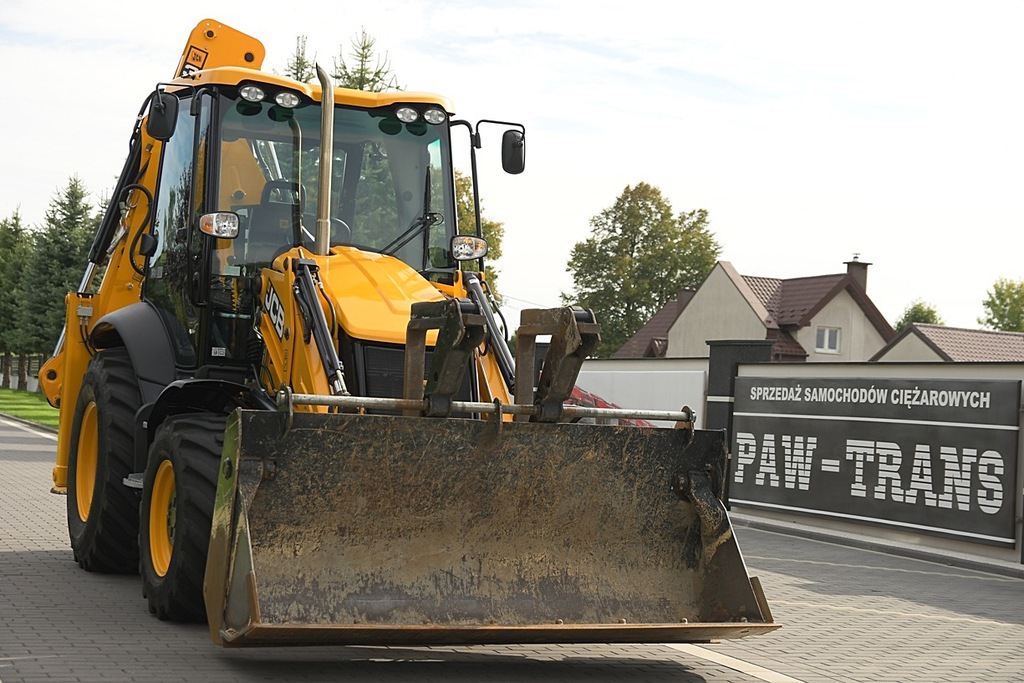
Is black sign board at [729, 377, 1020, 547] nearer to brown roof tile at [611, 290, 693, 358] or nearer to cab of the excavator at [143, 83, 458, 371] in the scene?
cab of the excavator at [143, 83, 458, 371]

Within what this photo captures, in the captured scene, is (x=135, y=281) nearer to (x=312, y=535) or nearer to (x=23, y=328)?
(x=312, y=535)

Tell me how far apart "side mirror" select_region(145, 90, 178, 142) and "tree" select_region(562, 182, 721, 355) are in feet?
264

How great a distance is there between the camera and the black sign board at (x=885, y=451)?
15.2 metres

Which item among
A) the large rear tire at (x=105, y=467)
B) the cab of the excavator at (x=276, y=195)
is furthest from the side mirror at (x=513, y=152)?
the large rear tire at (x=105, y=467)

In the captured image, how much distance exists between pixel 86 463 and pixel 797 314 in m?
60.6

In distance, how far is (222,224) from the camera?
952 cm

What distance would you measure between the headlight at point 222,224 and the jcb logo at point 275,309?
498 millimetres

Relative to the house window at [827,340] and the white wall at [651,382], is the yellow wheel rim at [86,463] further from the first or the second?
the house window at [827,340]

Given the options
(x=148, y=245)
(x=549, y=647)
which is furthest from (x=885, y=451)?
(x=148, y=245)

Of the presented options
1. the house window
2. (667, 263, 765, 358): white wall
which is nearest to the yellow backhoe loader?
(667, 263, 765, 358): white wall

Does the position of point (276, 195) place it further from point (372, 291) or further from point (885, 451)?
point (885, 451)

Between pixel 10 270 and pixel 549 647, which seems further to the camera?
pixel 10 270

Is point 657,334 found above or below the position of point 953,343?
below

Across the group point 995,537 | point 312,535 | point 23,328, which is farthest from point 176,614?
point 23,328
